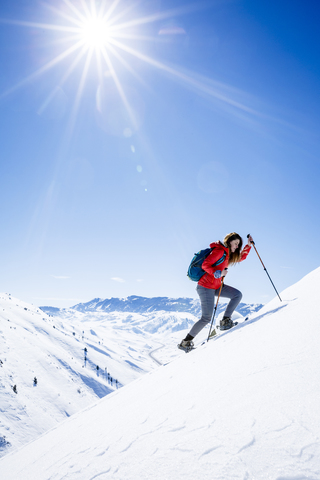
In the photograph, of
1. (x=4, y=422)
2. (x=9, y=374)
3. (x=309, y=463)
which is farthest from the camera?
(x=9, y=374)

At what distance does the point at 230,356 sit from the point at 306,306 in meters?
1.96

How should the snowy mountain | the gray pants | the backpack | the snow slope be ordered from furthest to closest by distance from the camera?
the snowy mountain
the gray pants
the backpack
the snow slope

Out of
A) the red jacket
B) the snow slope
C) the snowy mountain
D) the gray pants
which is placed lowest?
the snow slope

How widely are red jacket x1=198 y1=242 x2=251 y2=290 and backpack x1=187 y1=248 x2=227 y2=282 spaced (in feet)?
0.37

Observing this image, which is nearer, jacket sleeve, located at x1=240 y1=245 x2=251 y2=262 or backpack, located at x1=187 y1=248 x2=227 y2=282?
backpack, located at x1=187 y1=248 x2=227 y2=282

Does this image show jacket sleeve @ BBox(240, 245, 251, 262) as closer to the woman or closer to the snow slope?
the woman

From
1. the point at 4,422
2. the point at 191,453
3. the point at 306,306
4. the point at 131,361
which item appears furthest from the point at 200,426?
the point at 131,361

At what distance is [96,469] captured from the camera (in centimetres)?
211

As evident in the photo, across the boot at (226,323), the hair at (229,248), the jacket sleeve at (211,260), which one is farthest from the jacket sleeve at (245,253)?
the boot at (226,323)

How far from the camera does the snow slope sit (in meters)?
1.51

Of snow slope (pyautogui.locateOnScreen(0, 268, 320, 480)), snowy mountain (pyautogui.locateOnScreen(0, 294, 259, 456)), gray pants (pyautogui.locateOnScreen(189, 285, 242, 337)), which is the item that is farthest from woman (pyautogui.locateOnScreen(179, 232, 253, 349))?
snowy mountain (pyautogui.locateOnScreen(0, 294, 259, 456))

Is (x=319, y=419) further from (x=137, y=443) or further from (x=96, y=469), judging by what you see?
(x=96, y=469)

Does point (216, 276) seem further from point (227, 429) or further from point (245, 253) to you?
point (227, 429)

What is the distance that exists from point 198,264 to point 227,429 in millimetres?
4553
